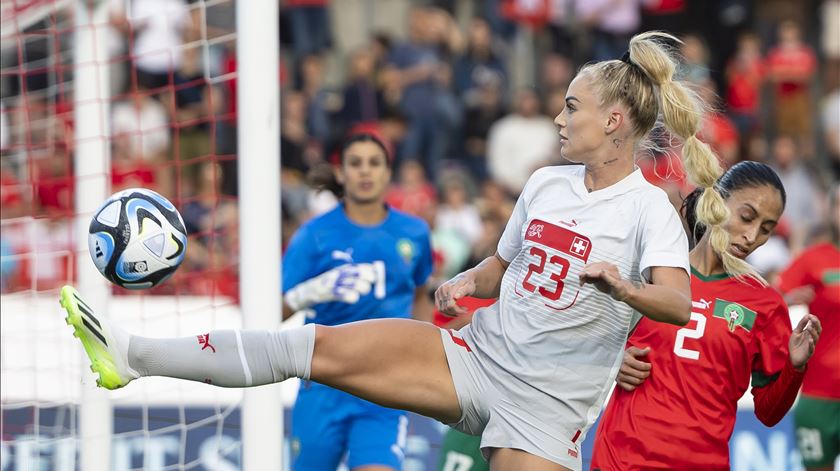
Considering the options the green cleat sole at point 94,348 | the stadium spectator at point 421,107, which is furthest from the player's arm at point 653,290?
the stadium spectator at point 421,107

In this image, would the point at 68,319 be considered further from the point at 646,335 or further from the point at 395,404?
the point at 646,335

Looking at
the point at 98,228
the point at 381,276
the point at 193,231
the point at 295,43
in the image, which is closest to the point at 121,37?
the point at 295,43

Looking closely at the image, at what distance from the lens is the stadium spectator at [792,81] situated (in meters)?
13.4

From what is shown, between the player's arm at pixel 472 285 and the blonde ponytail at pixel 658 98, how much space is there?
0.68 m

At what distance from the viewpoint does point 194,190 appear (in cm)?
1180

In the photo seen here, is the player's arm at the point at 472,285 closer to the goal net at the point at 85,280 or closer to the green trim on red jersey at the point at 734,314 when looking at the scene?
the green trim on red jersey at the point at 734,314

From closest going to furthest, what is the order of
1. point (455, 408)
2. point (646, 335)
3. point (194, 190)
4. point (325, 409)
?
point (455, 408) → point (646, 335) → point (325, 409) → point (194, 190)

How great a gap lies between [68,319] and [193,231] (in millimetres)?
6437

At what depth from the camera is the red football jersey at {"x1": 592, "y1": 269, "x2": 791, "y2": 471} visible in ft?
15.2

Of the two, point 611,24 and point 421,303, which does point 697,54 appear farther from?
point 421,303

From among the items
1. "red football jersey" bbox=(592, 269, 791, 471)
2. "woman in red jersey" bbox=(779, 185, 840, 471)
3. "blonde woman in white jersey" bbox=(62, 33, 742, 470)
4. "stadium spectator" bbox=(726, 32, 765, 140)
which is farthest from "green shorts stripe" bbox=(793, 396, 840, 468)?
"stadium spectator" bbox=(726, 32, 765, 140)

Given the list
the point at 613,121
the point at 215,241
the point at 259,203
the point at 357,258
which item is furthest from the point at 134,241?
the point at 215,241

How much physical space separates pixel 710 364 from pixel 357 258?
83.9 inches

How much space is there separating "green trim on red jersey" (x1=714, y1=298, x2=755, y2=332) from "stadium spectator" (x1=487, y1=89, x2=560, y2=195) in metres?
7.26
